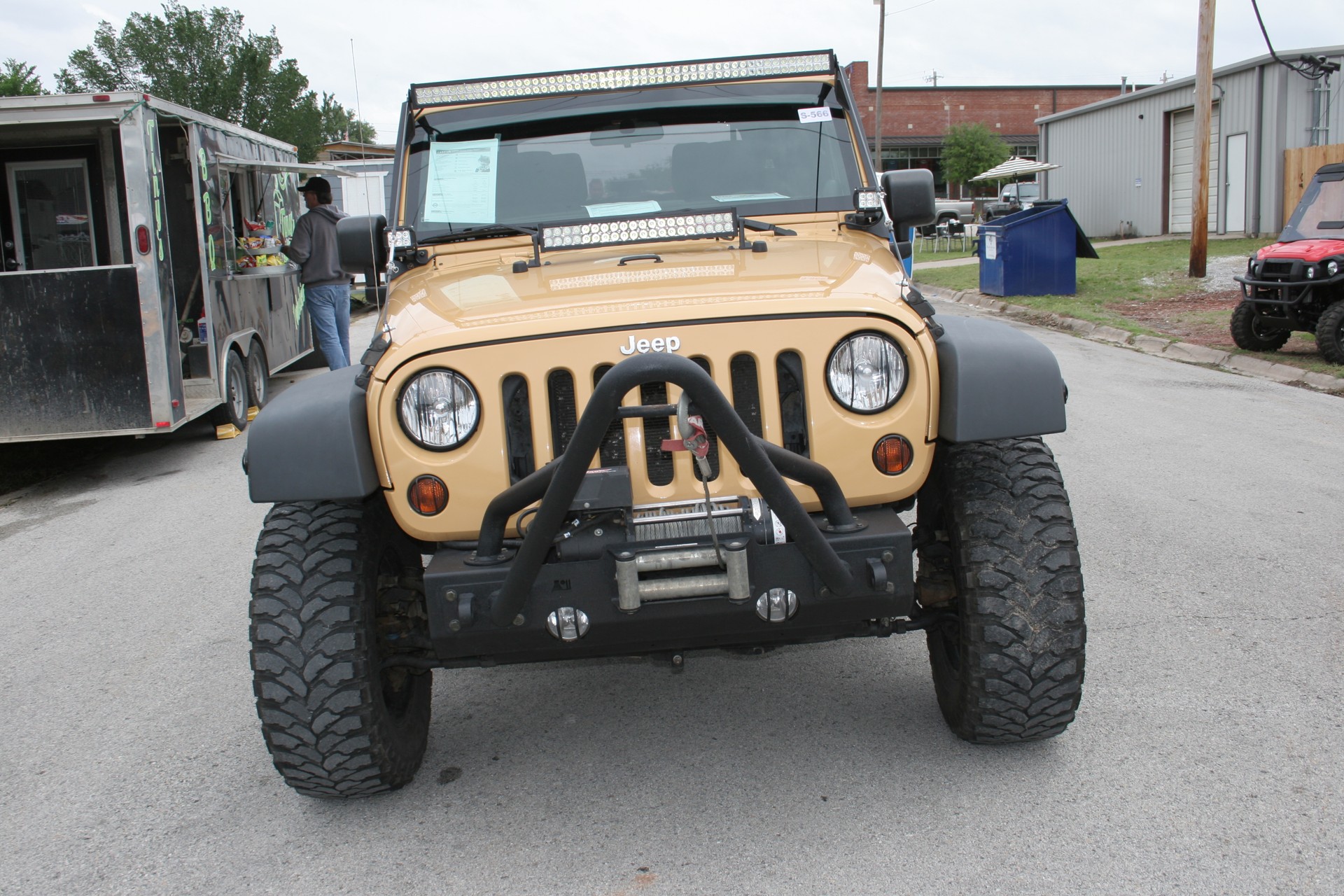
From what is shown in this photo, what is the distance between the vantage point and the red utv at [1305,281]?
32.6ft

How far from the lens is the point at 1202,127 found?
16250mm

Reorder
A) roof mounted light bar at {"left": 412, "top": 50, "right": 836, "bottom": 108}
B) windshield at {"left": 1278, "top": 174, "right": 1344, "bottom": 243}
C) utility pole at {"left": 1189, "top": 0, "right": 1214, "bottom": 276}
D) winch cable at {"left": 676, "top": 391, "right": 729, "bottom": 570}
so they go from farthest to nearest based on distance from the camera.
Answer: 1. utility pole at {"left": 1189, "top": 0, "right": 1214, "bottom": 276}
2. windshield at {"left": 1278, "top": 174, "right": 1344, "bottom": 243}
3. roof mounted light bar at {"left": 412, "top": 50, "right": 836, "bottom": 108}
4. winch cable at {"left": 676, "top": 391, "right": 729, "bottom": 570}

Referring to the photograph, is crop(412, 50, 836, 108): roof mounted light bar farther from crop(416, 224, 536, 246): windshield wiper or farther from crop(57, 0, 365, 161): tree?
crop(57, 0, 365, 161): tree

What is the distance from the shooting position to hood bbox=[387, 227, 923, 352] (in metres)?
2.74

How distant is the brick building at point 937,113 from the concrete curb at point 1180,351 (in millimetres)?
38991

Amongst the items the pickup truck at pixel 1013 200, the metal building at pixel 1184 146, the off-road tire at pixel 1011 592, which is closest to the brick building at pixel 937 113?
the metal building at pixel 1184 146

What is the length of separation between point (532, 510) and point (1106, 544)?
3427mm

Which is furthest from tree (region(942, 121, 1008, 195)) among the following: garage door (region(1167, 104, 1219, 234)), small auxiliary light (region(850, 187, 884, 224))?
small auxiliary light (region(850, 187, 884, 224))

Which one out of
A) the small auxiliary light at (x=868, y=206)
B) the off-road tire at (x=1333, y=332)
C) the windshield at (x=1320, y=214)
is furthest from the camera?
the windshield at (x=1320, y=214)

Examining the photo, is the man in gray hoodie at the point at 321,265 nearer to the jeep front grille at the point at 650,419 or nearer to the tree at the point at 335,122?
the jeep front grille at the point at 650,419

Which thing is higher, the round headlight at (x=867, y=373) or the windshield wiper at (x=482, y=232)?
the windshield wiper at (x=482, y=232)

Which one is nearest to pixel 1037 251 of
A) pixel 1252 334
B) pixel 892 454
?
pixel 1252 334

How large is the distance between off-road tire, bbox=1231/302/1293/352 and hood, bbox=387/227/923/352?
8749 millimetres

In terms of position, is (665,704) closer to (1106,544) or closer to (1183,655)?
(1183,655)
